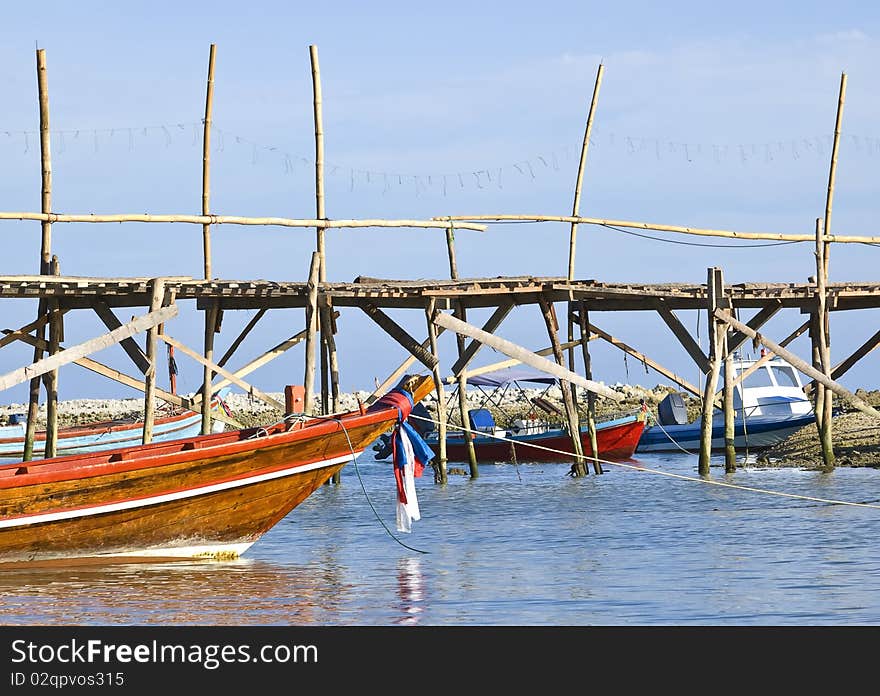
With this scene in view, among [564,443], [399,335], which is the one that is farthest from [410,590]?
[564,443]

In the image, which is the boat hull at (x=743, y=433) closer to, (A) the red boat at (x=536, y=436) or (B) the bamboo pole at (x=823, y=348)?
(A) the red boat at (x=536, y=436)

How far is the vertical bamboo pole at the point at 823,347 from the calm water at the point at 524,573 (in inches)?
113

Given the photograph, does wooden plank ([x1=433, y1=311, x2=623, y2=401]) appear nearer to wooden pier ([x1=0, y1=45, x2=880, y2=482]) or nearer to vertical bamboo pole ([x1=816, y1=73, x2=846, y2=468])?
wooden pier ([x1=0, y1=45, x2=880, y2=482])

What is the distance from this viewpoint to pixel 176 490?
12992 millimetres

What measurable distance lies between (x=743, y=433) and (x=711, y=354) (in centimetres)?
835

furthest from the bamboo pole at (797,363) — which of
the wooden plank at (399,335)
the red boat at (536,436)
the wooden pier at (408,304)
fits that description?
the red boat at (536,436)

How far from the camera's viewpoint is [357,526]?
1734cm

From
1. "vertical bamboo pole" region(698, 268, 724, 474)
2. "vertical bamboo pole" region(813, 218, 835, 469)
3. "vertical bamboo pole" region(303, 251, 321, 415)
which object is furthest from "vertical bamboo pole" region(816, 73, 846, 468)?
"vertical bamboo pole" region(303, 251, 321, 415)

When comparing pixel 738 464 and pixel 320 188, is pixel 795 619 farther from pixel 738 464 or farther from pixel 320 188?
pixel 738 464

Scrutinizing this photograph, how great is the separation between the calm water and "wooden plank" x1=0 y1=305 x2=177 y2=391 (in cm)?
295

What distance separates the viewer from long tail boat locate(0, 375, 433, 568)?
12547 mm

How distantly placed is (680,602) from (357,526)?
7.03m

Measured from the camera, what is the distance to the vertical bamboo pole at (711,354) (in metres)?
21.3
